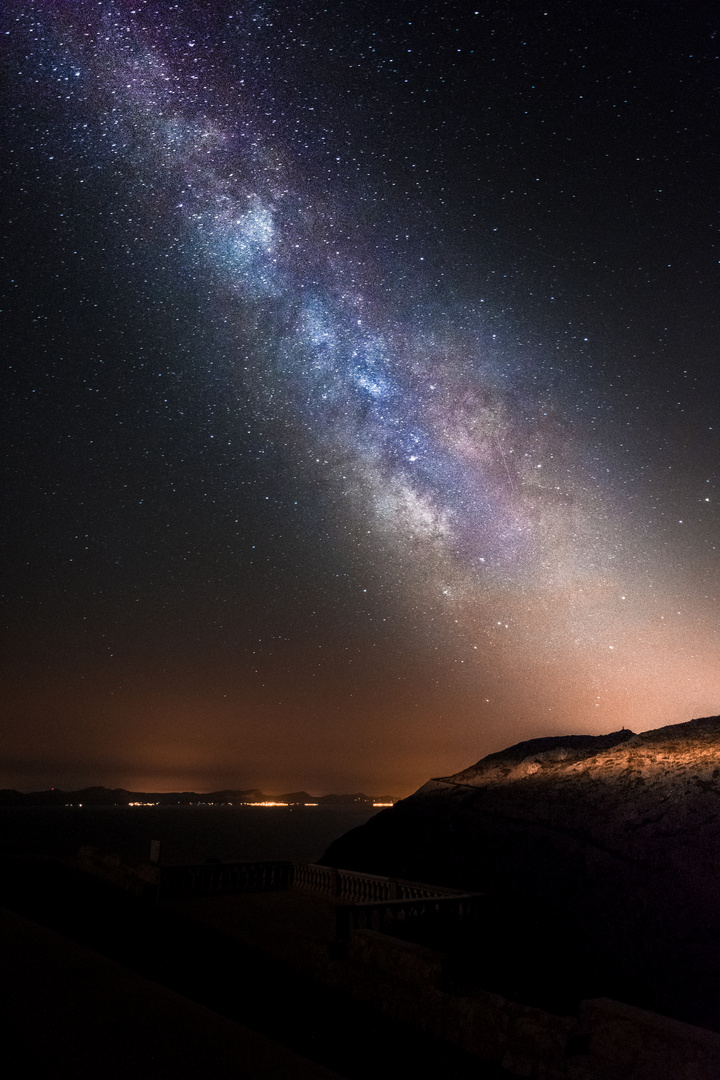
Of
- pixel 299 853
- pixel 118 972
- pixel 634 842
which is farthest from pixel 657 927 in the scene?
pixel 299 853

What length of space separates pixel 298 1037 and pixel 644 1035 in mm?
3581

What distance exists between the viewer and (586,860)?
1548 centimetres

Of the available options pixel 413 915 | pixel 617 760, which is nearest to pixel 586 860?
pixel 617 760

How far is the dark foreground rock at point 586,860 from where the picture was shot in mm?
12383

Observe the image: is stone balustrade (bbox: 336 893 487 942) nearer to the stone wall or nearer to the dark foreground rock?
the dark foreground rock

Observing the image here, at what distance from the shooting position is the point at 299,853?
105 metres

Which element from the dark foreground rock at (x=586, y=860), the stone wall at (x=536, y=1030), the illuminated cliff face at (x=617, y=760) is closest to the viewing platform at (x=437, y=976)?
the stone wall at (x=536, y=1030)

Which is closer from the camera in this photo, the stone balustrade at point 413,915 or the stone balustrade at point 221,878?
the stone balustrade at point 413,915

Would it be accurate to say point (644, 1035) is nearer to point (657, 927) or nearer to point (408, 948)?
point (408, 948)

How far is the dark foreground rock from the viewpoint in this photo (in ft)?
40.6

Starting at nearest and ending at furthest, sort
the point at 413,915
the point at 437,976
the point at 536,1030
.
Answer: the point at 536,1030 < the point at 437,976 < the point at 413,915

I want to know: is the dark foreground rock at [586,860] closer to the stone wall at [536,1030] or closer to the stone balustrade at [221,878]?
the stone wall at [536,1030]

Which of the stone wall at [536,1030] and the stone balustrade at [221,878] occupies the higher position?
the stone balustrade at [221,878]

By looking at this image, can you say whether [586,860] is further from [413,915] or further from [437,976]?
[437,976]
